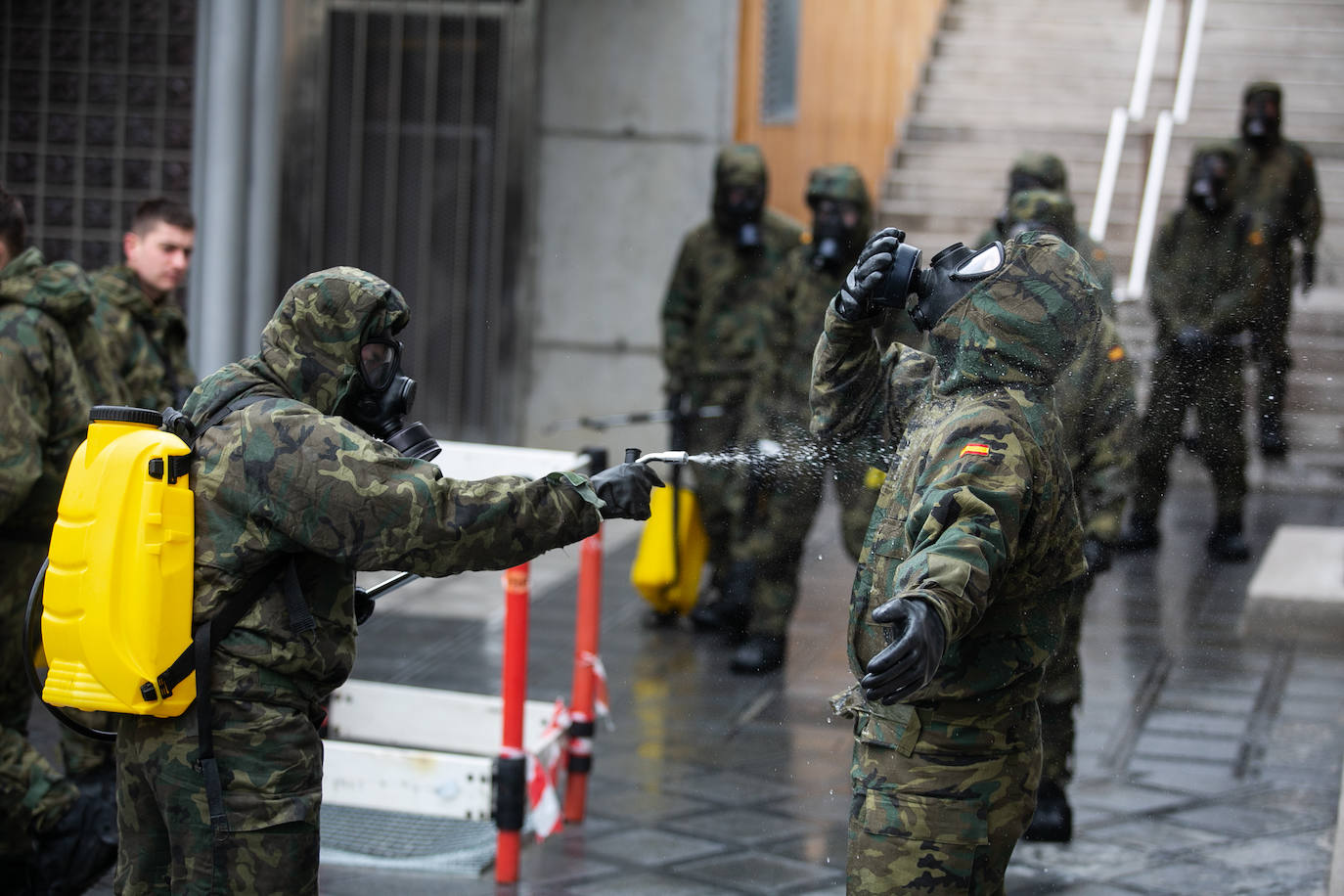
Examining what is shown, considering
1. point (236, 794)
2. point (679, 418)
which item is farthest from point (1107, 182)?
point (236, 794)

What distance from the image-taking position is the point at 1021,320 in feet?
11.3

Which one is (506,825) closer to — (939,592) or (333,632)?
(333,632)

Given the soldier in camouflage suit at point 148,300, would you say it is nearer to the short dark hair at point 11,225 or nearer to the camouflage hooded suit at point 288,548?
the short dark hair at point 11,225

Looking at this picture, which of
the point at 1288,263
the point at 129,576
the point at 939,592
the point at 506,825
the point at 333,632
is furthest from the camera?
the point at 1288,263

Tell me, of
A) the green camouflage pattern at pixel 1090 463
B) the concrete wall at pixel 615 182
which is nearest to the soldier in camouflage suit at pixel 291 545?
the green camouflage pattern at pixel 1090 463

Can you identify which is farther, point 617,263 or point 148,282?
point 617,263

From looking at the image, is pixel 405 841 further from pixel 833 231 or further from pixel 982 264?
pixel 833 231

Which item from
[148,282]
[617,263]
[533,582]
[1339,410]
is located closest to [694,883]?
[148,282]

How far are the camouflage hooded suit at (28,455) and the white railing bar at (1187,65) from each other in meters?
9.66

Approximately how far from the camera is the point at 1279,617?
779cm

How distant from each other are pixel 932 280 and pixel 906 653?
1.04m

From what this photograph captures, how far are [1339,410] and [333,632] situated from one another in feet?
32.1

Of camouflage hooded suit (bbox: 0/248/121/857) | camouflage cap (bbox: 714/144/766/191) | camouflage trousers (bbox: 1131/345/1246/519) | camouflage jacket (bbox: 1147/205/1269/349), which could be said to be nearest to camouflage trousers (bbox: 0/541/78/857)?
camouflage hooded suit (bbox: 0/248/121/857)

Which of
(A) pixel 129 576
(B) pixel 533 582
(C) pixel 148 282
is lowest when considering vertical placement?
(B) pixel 533 582
